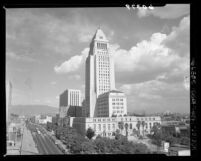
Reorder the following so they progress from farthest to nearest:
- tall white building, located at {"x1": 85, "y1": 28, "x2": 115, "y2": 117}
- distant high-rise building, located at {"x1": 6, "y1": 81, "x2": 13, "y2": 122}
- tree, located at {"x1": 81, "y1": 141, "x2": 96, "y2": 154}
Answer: tall white building, located at {"x1": 85, "y1": 28, "x2": 115, "y2": 117} < tree, located at {"x1": 81, "y1": 141, "x2": 96, "y2": 154} < distant high-rise building, located at {"x1": 6, "y1": 81, "x2": 13, "y2": 122}

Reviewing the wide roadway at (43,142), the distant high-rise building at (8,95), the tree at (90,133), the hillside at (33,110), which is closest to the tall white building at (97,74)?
the tree at (90,133)

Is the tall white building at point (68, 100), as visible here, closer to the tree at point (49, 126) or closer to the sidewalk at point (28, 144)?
the tree at point (49, 126)

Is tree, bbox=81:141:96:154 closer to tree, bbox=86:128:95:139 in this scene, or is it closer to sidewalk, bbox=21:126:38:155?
tree, bbox=86:128:95:139

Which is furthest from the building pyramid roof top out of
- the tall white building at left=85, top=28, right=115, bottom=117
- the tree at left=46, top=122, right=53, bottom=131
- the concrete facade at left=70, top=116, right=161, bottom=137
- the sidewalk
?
the sidewalk

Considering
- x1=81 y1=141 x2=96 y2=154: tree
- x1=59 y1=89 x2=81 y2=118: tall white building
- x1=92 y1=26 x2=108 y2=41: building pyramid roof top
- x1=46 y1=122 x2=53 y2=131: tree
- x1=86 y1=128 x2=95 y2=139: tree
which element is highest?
x1=92 y1=26 x2=108 y2=41: building pyramid roof top

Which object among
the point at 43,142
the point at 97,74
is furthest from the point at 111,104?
the point at 43,142

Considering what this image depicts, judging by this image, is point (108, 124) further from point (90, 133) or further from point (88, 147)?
point (88, 147)

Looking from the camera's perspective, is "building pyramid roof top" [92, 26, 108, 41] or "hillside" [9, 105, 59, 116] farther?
"building pyramid roof top" [92, 26, 108, 41]
